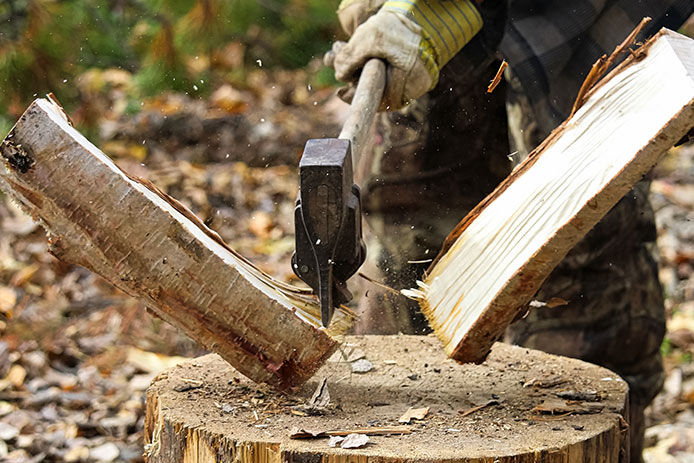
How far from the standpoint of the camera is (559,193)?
1.41m

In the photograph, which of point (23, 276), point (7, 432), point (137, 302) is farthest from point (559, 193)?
point (23, 276)

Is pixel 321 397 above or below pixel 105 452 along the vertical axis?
above

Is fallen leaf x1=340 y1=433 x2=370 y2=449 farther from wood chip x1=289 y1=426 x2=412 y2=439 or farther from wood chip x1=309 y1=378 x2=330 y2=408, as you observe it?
wood chip x1=309 y1=378 x2=330 y2=408

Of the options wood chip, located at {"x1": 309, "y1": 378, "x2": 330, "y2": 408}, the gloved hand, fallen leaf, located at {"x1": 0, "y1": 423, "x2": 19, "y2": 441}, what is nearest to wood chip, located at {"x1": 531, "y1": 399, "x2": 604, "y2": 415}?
wood chip, located at {"x1": 309, "y1": 378, "x2": 330, "y2": 408}

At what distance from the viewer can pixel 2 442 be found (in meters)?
2.21

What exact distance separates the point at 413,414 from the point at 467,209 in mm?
1224

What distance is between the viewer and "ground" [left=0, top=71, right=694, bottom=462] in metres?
2.46

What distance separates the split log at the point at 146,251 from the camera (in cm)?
136

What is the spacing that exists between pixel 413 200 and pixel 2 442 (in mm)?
1359

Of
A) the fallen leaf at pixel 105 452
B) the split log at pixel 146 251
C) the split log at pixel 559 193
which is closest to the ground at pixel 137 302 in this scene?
the fallen leaf at pixel 105 452

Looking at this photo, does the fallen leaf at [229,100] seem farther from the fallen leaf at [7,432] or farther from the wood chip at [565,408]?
the wood chip at [565,408]

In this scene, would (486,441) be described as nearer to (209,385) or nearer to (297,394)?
(297,394)

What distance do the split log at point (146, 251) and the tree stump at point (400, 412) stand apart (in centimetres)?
11

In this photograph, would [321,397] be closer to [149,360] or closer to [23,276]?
[149,360]
